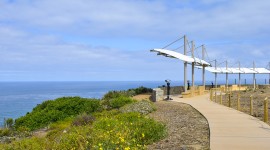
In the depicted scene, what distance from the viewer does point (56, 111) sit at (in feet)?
84.3

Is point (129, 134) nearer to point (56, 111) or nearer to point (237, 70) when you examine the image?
point (56, 111)

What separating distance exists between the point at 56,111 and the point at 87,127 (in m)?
13.1

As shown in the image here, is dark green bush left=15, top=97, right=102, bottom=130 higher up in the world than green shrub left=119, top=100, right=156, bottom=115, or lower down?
lower down

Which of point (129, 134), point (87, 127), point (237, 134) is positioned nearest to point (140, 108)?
point (87, 127)

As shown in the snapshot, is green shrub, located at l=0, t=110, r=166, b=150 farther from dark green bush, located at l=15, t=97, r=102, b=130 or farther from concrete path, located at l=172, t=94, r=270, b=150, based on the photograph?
dark green bush, located at l=15, t=97, r=102, b=130

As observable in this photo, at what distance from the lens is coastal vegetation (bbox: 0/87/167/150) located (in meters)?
9.66

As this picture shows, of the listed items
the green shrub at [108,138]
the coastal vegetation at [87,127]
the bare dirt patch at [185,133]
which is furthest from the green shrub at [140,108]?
the green shrub at [108,138]

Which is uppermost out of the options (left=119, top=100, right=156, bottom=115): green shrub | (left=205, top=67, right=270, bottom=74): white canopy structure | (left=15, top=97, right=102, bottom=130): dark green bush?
(left=205, top=67, right=270, bottom=74): white canopy structure

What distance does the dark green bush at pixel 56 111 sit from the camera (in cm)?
2447

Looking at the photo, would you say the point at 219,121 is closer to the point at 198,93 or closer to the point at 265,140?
the point at 265,140

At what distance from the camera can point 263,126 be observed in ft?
45.8

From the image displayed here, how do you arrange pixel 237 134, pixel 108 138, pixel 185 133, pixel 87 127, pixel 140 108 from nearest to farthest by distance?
pixel 108 138 < pixel 237 134 < pixel 185 133 < pixel 87 127 < pixel 140 108

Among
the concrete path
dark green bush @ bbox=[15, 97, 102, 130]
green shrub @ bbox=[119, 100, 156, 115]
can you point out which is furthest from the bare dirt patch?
dark green bush @ bbox=[15, 97, 102, 130]

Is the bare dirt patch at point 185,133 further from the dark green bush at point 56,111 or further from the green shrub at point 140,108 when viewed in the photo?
the dark green bush at point 56,111
